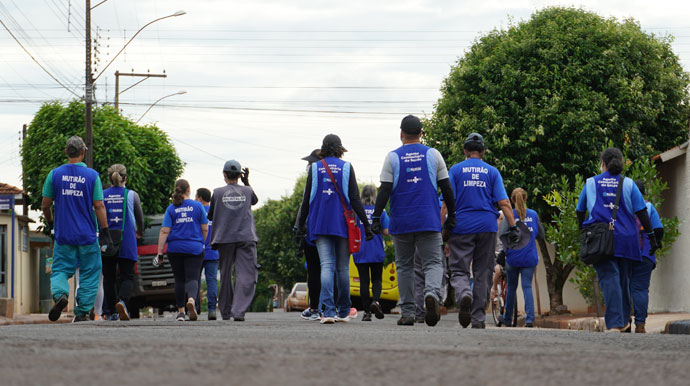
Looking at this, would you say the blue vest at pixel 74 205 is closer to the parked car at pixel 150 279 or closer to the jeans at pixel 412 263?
the jeans at pixel 412 263

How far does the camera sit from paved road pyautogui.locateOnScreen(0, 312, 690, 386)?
173 inches

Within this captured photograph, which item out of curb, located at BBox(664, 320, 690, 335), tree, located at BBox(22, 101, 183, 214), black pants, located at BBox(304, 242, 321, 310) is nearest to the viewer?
curb, located at BBox(664, 320, 690, 335)

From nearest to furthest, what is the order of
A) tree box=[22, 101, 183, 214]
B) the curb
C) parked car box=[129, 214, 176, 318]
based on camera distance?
the curb, parked car box=[129, 214, 176, 318], tree box=[22, 101, 183, 214]

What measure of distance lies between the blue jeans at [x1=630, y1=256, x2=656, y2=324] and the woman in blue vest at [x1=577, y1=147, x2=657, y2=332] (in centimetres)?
33

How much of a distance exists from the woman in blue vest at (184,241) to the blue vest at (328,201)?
2.74 metres

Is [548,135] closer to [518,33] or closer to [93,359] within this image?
[518,33]

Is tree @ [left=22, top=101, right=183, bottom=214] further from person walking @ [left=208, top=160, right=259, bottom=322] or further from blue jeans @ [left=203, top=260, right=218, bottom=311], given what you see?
person walking @ [left=208, top=160, right=259, bottom=322]

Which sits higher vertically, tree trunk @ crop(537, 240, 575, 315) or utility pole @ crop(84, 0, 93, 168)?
utility pole @ crop(84, 0, 93, 168)

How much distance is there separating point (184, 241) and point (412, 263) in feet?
12.2

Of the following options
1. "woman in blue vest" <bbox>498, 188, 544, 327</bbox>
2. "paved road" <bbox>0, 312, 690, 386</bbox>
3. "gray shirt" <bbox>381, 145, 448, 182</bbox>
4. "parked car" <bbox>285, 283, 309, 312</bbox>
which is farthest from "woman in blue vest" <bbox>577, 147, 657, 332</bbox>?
"parked car" <bbox>285, 283, 309, 312</bbox>

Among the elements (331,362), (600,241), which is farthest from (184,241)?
(331,362)

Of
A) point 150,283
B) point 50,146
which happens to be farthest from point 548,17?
point 50,146

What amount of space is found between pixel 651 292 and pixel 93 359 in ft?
60.5

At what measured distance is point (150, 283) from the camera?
2194 centimetres
